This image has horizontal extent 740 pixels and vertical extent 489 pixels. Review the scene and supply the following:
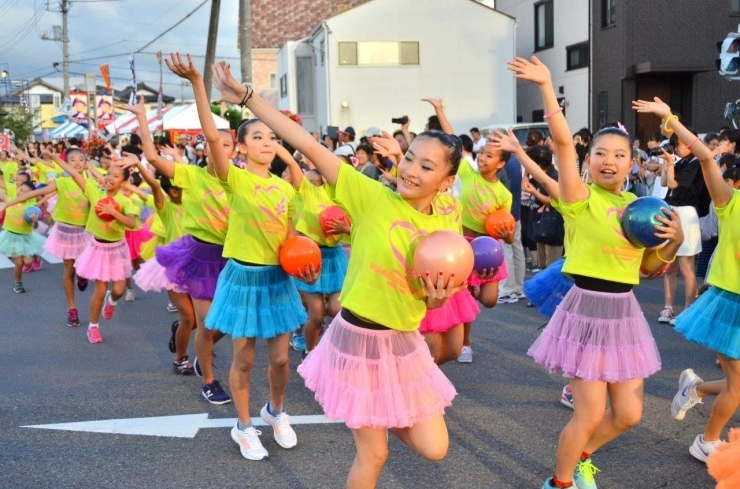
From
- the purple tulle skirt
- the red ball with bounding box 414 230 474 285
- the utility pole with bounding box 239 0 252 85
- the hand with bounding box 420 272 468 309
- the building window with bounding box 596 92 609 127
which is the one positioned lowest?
the purple tulle skirt

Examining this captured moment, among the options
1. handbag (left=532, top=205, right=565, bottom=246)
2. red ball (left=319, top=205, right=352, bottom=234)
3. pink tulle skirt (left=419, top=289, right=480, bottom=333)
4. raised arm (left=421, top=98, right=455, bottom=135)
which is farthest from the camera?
handbag (left=532, top=205, right=565, bottom=246)

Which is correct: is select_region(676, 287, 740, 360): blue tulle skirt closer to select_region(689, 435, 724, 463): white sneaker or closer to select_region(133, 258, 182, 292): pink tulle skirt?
select_region(689, 435, 724, 463): white sneaker

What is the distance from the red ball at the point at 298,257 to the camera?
15.9 feet

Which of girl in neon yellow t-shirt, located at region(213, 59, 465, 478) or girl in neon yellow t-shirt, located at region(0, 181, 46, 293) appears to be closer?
girl in neon yellow t-shirt, located at region(213, 59, 465, 478)

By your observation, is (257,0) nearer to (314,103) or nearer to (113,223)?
(314,103)

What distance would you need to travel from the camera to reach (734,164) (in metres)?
7.73

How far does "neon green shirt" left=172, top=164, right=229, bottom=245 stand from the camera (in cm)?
567

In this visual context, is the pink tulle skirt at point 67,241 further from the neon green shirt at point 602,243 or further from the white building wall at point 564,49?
the white building wall at point 564,49

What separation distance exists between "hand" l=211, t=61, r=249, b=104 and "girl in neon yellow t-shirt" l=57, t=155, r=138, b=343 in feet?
16.1

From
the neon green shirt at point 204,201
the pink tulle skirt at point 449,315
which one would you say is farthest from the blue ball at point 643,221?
the neon green shirt at point 204,201

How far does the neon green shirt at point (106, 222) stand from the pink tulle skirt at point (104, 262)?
0.31ft

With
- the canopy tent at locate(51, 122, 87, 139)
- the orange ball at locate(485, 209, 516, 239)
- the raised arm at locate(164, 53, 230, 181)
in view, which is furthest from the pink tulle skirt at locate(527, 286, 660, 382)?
the canopy tent at locate(51, 122, 87, 139)

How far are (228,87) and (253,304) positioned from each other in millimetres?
1896

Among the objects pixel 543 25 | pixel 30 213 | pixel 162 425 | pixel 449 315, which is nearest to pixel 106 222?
pixel 162 425
